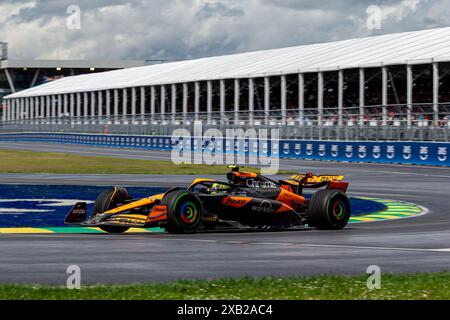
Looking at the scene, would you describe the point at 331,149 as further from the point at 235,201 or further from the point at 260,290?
the point at 260,290

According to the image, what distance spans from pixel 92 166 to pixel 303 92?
1484cm

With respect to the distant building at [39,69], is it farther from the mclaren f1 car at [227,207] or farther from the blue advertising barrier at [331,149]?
the mclaren f1 car at [227,207]

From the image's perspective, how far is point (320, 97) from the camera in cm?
5447

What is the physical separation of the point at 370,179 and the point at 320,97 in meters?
18.2

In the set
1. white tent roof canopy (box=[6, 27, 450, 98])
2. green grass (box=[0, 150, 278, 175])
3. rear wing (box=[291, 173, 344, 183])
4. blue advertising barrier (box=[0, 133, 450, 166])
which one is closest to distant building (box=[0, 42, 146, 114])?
white tent roof canopy (box=[6, 27, 450, 98])

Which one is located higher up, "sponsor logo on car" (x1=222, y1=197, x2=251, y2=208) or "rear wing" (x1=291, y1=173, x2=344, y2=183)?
"rear wing" (x1=291, y1=173, x2=344, y2=183)

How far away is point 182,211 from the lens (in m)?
17.2

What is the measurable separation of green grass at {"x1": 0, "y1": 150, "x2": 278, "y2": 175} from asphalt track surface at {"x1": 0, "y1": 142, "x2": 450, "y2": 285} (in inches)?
913

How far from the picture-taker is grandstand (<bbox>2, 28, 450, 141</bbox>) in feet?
153

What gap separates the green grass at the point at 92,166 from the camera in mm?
43469

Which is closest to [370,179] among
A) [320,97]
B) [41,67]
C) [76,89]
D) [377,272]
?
[320,97]

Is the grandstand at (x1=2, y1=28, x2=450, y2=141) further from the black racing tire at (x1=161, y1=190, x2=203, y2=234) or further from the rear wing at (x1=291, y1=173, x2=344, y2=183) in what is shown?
the black racing tire at (x1=161, y1=190, x2=203, y2=234)

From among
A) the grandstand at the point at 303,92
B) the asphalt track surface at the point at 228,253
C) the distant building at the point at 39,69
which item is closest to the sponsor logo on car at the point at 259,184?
the asphalt track surface at the point at 228,253
